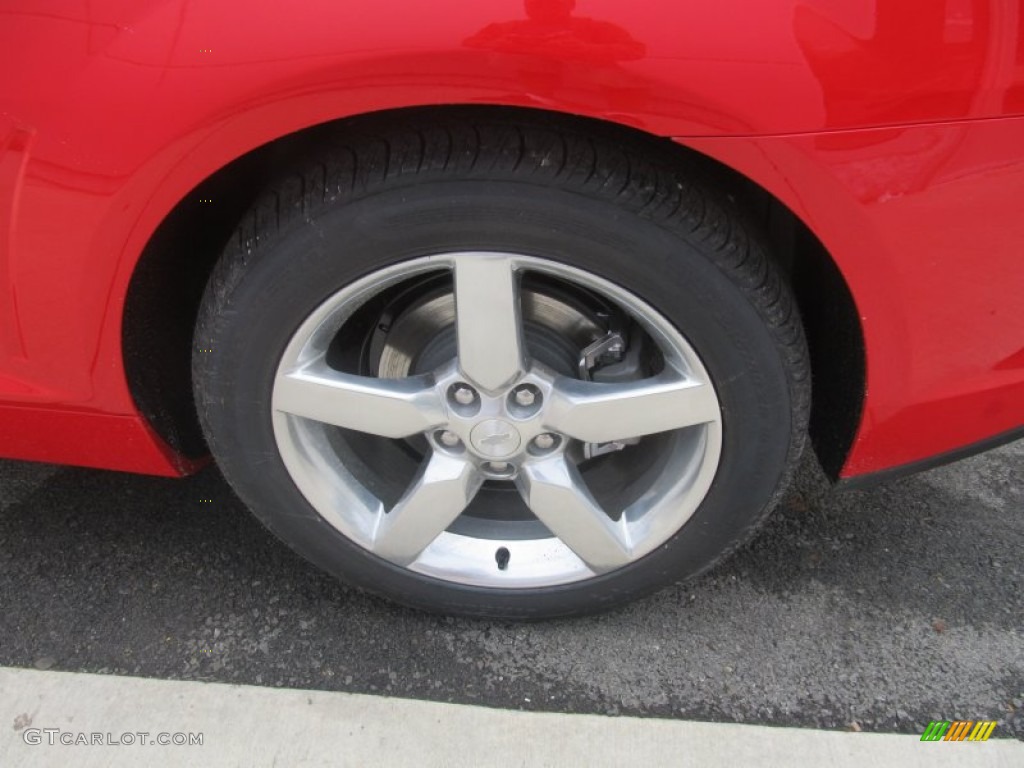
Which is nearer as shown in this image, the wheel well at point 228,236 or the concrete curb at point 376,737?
the wheel well at point 228,236

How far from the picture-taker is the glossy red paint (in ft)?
3.79

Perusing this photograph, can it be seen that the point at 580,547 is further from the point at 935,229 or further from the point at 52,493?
the point at 52,493

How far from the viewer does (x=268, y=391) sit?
59.9 inches

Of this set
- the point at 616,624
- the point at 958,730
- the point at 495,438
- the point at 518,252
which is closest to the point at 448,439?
the point at 495,438

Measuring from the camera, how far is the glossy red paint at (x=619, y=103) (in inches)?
45.5

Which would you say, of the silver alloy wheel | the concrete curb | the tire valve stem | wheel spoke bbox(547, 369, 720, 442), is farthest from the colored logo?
the tire valve stem

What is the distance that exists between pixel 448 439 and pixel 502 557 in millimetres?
295

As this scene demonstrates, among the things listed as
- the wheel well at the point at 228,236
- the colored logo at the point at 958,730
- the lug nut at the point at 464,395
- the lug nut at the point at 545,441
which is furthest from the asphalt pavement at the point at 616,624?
the lug nut at the point at 464,395

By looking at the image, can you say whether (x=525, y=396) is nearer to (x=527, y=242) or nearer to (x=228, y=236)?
(x=527, y=242)

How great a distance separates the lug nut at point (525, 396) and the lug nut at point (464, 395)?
0.08m

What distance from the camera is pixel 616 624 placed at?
1.83 meters

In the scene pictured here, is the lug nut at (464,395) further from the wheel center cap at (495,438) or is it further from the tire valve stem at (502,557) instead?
the tire valve stem at (502,557)

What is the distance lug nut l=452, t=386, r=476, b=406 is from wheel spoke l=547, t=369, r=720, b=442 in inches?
Answer: 5.7

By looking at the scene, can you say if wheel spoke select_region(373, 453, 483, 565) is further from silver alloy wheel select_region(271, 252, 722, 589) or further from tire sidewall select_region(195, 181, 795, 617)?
tire sidewall select_region(195, 181, 795, 617)
